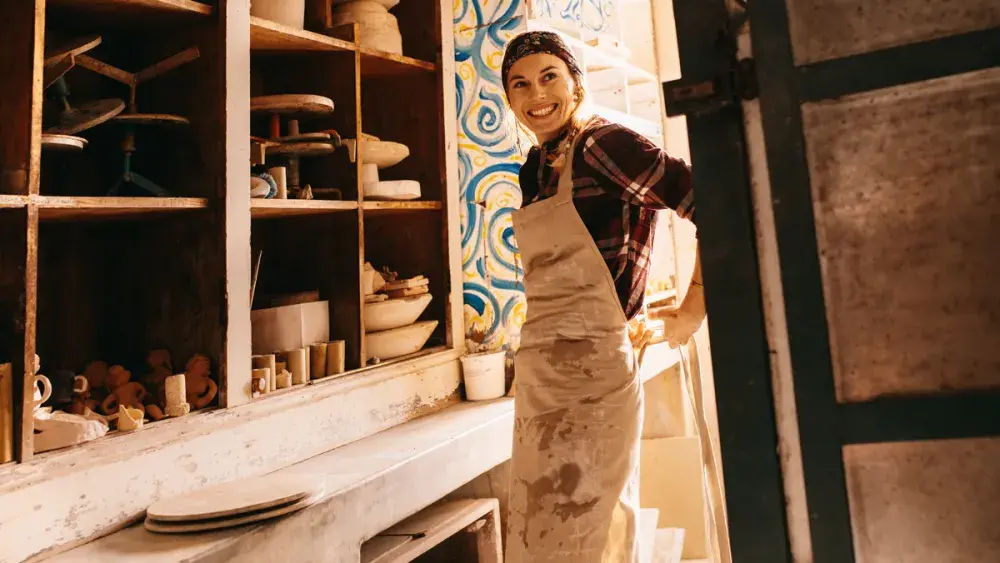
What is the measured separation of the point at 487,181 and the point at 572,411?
1340 mm

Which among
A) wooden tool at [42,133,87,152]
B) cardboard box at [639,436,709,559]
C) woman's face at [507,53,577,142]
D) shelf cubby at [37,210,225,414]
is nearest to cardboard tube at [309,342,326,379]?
shelf cubby at [37,210,225,414]

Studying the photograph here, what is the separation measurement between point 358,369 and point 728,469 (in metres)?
1.51

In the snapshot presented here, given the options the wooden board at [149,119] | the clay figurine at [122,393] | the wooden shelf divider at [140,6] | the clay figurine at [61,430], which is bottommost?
the clay figurine at [61,430]

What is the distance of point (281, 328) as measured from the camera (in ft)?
6.68

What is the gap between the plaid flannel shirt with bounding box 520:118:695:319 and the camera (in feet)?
4.47

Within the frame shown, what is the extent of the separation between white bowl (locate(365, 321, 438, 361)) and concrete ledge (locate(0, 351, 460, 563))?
66mm

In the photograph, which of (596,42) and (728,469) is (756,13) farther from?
(596,42)

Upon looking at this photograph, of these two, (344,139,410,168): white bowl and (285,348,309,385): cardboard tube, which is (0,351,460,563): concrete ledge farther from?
(344,139,410,168): white bowl

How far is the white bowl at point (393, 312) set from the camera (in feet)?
7.56

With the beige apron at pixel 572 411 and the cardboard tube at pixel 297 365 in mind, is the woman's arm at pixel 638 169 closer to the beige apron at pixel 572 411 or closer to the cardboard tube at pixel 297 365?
the beige apron at pixel 572 411

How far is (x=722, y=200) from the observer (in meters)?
0.89

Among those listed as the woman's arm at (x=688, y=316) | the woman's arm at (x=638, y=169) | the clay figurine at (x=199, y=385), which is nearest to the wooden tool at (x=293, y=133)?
the clay figurine at (x=199, y=385)

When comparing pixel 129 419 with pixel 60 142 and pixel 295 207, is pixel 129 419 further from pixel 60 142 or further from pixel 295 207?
pixel 295 207

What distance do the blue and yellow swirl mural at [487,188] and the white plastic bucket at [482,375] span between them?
0.34ft
